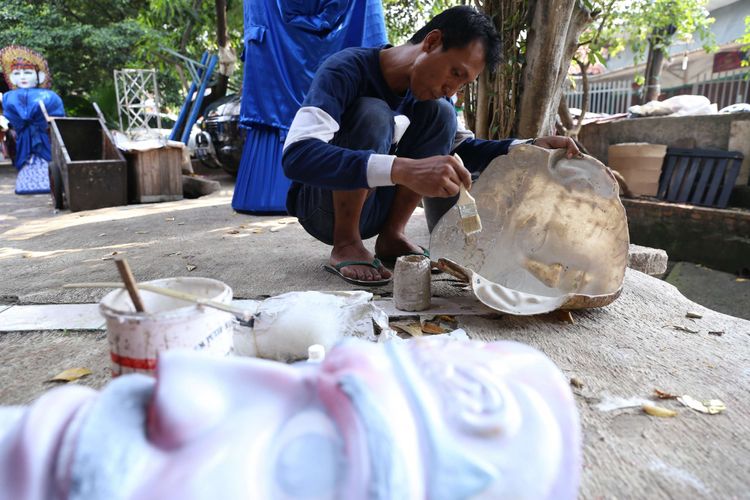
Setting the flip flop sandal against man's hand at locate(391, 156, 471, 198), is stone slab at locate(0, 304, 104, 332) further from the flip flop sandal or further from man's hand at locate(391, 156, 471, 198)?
man's hand at locate(391, 156, 471, 198)

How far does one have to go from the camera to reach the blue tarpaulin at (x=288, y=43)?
3.78 metres

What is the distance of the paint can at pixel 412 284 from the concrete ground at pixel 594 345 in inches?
6.8

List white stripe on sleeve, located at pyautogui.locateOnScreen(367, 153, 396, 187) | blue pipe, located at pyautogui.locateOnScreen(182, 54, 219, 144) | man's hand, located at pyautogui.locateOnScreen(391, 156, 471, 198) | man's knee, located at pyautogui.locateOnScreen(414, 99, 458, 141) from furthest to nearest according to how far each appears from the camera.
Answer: blue pipe, located at pyautogui.locateOnScreen(182, 54, 219, 144), man's knee, located at pyautogui.locateOnScreen(414, 99, 458, 141), white stripe on sleeve, located at pyautogui.locateOnScreen(367, 153, 396, 187), man's hand, located at pyautogui.locateOnScreen(391, 156, 471, 198)

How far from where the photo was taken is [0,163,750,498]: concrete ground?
3.15 ft

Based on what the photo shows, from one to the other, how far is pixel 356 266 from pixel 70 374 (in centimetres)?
113

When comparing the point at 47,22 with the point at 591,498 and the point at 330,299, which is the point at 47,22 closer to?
the point at 330,299

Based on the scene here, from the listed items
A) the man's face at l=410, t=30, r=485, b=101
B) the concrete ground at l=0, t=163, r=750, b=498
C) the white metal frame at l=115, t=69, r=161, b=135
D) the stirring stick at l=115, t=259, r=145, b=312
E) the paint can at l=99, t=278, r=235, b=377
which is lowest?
the concrete ground at l=0, t=163, r=750, b=498

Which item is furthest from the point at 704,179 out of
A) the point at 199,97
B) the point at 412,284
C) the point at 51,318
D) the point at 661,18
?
the point at 199,97

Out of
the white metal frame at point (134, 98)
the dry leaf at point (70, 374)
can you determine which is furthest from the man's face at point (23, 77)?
the dry leaf at point (70, 374)

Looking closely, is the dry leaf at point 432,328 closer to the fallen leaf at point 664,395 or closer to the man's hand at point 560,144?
the fallen leaf at point 664,395

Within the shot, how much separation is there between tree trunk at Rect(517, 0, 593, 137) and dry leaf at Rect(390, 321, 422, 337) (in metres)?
1.80

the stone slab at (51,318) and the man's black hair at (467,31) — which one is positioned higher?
the man's black hair at (467,31)

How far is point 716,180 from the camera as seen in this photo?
4.83 metres

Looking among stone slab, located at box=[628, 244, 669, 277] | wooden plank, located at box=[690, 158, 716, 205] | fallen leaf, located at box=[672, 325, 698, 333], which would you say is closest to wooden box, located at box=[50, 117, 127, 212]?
stone slab, located at box=[628, 244, 669, 277]
